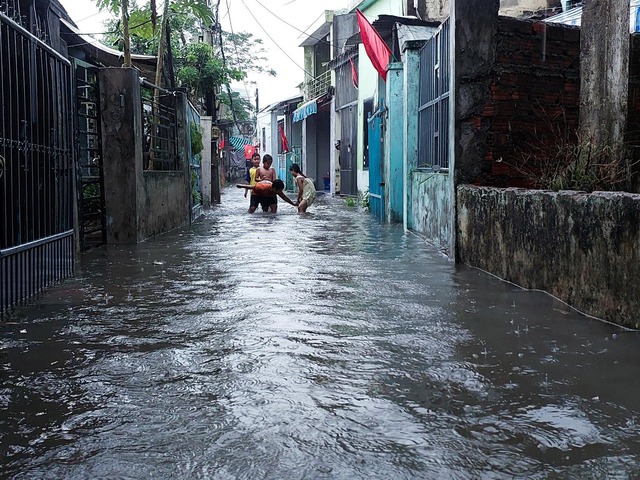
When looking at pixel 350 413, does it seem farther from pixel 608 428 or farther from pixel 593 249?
pixel 593 249

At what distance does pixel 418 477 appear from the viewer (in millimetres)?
2443

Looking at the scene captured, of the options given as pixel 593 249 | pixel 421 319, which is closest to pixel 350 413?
pixel 421 319

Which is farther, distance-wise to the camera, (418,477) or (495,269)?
(495,269)

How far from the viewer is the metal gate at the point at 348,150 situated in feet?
76.7

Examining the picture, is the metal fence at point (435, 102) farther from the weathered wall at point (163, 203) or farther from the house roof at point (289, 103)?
the house roof at point (289, 103)

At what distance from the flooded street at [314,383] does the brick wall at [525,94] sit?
7.51 feet

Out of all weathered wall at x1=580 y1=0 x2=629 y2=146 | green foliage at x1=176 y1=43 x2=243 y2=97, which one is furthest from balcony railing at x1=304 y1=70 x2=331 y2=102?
weathered wall at x1=580 y1=0 x2=629 y2=146

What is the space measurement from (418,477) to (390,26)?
1377 centimetres

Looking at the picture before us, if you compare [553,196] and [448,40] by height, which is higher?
[448,40]

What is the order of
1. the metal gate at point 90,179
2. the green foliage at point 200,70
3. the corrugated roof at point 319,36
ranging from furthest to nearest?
the corrugated roof at point 319,36 < the green foliage at point 200,70 < the metal gate at point 90,179

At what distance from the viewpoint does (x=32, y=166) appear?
5.86 m

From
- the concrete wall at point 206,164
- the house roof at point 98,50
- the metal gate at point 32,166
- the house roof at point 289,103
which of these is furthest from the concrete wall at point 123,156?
the house roof at point 289,103

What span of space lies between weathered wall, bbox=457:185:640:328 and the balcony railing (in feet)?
75.4

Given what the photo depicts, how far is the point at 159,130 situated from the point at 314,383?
9846 mm
